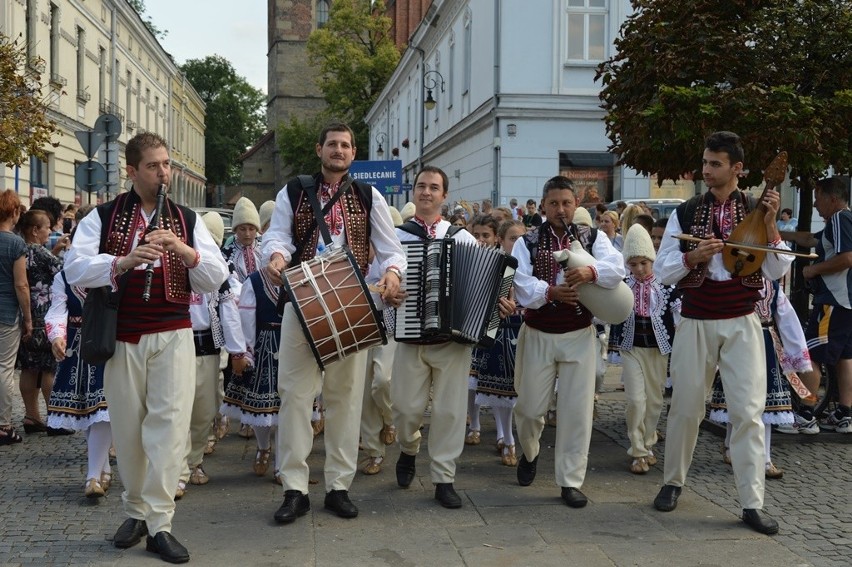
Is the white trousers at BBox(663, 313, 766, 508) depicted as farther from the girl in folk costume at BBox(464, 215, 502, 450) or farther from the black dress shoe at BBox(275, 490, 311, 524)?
the black dress shoe at BBox(275, 490, 311, 524)

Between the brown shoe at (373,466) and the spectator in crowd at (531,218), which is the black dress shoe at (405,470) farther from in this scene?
the spectator in crowd at (531,218)

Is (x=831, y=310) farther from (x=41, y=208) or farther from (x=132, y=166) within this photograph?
(x=41, y=208)

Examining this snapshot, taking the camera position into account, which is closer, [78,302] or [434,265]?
[434,265]

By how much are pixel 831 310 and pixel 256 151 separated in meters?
82.8

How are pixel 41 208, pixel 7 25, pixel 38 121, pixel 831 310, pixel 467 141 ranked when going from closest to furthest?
pixel 831 310
pixel 41 208
pixel 38 121
pixel 7 25
pixel 467 141

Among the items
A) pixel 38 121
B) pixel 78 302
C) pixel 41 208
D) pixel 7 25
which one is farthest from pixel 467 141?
pixel 78 302

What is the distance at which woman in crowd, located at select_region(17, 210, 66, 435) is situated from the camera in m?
8.92

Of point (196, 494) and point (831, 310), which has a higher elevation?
point (831, 310)

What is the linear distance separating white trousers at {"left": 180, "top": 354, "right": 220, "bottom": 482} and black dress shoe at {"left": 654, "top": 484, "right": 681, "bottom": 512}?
123 inches

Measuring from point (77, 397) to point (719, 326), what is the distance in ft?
14.0

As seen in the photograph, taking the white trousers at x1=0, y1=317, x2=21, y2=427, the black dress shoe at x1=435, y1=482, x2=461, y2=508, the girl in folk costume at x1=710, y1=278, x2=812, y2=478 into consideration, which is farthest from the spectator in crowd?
the black dress shoe at x1=435, y1=482, x2=461, y2=508

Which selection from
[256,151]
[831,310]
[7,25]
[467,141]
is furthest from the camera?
[256,151]

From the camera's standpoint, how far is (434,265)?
6.45 metres

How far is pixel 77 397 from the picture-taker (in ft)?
22.5
